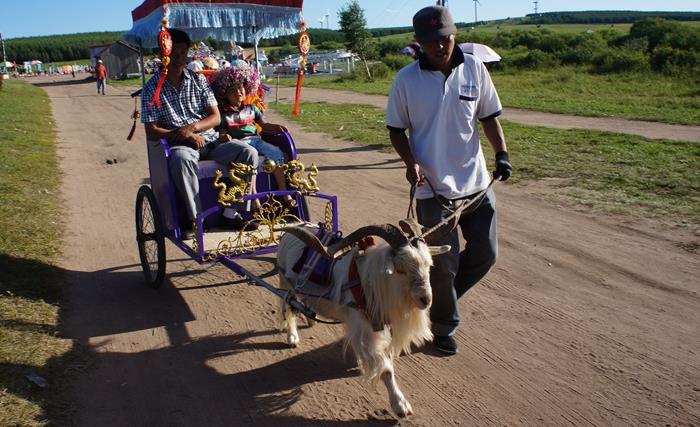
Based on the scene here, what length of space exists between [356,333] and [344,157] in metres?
9.01

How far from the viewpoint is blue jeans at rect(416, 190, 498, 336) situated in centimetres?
421

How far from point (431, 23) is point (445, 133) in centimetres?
69

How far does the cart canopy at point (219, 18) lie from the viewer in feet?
20.4

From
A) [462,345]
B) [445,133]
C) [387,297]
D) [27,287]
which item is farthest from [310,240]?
[27,287]

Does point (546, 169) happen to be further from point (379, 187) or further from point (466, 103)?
point (466, 103)

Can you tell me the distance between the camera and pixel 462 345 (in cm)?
460

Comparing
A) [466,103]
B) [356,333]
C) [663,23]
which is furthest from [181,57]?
[663,23]

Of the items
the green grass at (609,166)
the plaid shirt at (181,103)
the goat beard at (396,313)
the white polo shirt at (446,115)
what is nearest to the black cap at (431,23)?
the white polo shirt at (446,115)

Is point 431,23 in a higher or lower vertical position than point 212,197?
higher

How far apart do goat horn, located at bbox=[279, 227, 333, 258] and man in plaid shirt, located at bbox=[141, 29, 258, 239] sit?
152 centimetres

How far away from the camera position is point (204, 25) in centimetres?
656

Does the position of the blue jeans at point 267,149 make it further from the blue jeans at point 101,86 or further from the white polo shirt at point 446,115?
the blue jeans at point 101,86

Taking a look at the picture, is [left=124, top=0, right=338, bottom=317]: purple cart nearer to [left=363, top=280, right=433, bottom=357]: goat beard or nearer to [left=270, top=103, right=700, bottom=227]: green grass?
[left=363, top=280, right=433, bottom=357]: goat beard

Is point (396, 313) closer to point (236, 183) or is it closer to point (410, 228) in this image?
point (410, 228)
